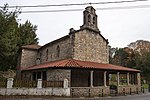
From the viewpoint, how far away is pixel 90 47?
989 inches

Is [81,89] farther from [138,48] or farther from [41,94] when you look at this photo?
[138,48]

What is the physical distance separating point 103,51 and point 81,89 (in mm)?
9462

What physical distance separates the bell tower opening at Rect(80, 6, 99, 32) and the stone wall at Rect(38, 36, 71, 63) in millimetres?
3353

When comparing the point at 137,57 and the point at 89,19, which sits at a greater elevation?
the point at 89,19

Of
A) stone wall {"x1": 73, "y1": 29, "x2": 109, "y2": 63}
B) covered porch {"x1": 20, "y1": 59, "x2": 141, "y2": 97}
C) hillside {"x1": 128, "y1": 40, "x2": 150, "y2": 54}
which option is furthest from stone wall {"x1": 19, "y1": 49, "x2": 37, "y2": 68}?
hillside {"x1": 128, "y1": 40, "x2": 150, "y2": 54}

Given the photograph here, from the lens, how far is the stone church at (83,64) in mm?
19953

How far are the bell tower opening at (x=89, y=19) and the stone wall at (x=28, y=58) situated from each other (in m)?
12.2

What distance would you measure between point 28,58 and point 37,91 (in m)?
14.4

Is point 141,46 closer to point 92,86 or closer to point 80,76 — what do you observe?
point 80,76

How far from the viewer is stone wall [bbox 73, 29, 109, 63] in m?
23.5

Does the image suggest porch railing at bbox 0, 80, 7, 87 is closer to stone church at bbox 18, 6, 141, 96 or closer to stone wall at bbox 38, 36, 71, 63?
stone church at bbox 18, 6, 141, 96

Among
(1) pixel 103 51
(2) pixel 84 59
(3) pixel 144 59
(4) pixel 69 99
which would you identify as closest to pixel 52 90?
(4) pixel 69 99

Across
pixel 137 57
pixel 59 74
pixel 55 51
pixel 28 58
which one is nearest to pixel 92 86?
pixel 59 74

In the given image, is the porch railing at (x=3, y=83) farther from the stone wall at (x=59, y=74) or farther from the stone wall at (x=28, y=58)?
the stone wall at (x=28, y=58)
